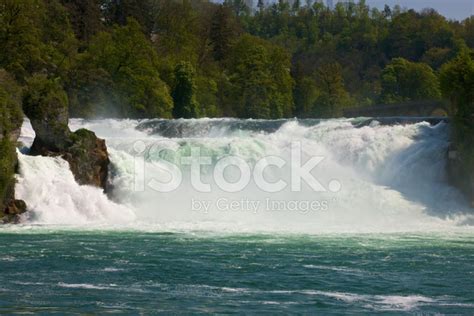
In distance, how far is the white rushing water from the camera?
125 ft

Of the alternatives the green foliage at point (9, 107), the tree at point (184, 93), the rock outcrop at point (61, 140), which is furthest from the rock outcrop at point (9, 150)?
the tree at point (184, 93)

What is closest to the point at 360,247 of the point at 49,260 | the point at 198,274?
the point at 198,274

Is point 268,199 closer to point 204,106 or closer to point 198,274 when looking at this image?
point 198,274

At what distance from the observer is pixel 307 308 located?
65.7ft

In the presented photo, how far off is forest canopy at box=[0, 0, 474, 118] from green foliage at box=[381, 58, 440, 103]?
13cm

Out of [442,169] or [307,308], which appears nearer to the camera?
[307,308]

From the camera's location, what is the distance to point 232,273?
2430cm

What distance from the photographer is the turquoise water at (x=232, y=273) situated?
66.5ft

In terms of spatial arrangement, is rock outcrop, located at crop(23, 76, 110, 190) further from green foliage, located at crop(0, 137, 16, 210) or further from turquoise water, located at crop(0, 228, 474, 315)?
turquoise water, located at crop(0, 228, 474, 315)

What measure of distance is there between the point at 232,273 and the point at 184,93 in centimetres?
5269

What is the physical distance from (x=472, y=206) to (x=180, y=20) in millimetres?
52997

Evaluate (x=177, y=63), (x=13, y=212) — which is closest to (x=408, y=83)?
(x=177, y=63)

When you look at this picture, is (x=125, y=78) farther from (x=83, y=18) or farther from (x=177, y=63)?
(x=83, y=18)

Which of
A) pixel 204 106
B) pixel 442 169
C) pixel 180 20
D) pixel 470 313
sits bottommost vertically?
pixel 470 313
